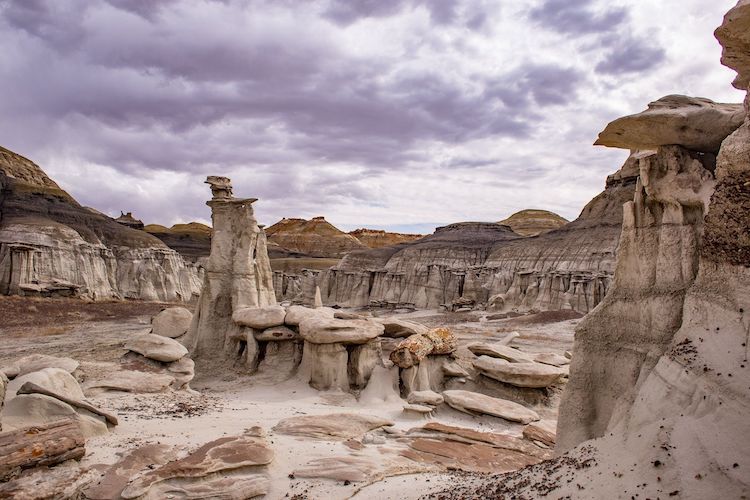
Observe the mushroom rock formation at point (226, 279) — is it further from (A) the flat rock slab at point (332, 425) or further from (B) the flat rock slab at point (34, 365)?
(A) the flat rock slab at point (332, 425)

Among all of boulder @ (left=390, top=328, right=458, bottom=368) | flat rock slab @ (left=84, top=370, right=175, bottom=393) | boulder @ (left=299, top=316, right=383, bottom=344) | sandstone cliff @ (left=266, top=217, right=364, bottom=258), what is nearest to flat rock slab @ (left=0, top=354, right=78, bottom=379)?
flat rock slab @ (left=84, top=370, right=175, bottom=393)

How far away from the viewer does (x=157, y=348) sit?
12984 millimetres

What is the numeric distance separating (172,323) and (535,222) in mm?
82223

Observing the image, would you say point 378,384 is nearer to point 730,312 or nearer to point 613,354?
point 613,354

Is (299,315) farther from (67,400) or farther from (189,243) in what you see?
(189,243)

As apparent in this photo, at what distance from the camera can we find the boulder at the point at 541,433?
373 inches

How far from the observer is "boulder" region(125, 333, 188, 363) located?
12.8 m

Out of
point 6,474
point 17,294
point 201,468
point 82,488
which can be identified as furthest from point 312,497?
point 17,294

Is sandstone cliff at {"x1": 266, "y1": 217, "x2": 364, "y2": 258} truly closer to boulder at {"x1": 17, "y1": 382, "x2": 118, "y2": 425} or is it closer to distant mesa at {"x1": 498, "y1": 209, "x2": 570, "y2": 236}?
distant mesa at {"x1": 498, "y1": 209, "x2": 570, "y2": 236}

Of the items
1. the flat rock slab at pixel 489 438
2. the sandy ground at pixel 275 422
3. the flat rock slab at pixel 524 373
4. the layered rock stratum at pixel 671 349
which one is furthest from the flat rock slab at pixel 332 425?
the flat rock slab at pixel 524 373

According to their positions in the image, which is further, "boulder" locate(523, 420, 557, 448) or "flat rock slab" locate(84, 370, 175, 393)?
"flat rock slab" locate(84, 370, 175, 393)

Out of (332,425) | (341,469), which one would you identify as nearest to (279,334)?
(332,425)

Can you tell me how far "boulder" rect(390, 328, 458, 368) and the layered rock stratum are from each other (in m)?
7.36

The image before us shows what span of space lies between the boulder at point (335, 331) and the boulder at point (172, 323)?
283 inches
